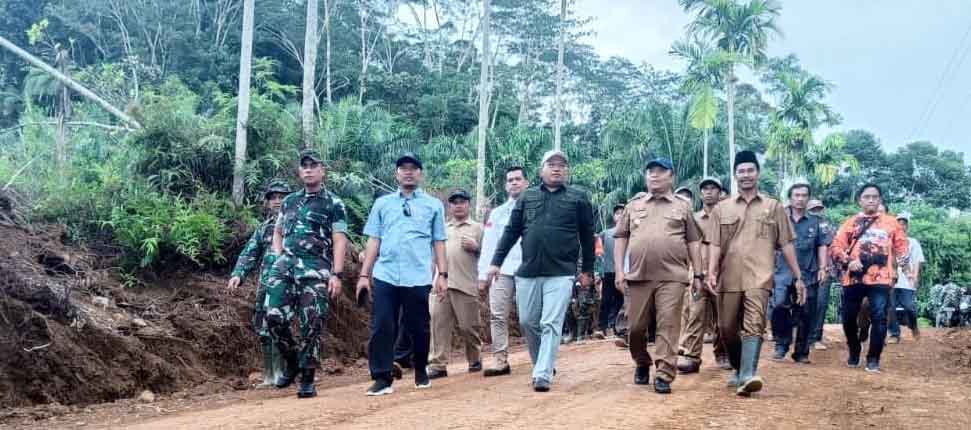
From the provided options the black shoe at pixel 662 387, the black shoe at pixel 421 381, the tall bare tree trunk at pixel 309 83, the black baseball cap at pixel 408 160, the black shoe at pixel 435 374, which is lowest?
the black shoe at pixel 435 374

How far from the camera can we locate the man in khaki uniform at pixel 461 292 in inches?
338

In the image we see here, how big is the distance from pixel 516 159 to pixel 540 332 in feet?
67.5

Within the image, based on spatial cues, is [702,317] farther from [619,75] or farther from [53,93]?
[619,75]

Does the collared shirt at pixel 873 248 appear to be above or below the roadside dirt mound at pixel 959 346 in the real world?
above

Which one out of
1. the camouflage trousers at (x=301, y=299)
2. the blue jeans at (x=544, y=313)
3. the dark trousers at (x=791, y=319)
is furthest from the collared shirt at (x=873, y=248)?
the camouflage trousers at (x=301, y=299)

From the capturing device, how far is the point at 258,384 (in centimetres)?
844

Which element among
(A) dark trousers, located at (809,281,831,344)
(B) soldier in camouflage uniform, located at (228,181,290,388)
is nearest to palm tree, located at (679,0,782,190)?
(A) dark trousers, located at (809,281,831,344)

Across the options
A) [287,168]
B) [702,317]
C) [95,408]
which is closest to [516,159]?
[287,168]

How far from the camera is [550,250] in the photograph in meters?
6.96

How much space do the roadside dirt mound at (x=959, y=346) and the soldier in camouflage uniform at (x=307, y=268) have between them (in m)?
8.13

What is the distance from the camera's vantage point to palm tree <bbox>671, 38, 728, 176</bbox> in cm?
3042

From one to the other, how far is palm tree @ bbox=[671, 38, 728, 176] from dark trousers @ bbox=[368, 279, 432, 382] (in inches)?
978

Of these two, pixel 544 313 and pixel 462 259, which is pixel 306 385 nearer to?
pixel 544 313

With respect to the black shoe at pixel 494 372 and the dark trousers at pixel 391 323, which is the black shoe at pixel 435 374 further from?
the dark trousers at pixel 391 323
